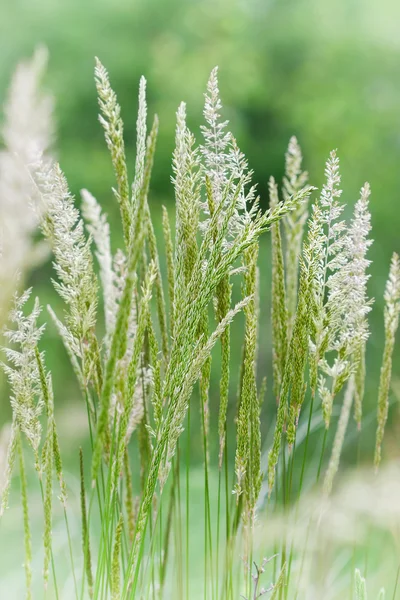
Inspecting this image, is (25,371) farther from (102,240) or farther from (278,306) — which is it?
(278,306)

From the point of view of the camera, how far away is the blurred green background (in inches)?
191

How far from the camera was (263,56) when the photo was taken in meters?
5.25

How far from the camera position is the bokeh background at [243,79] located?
15.9 feet

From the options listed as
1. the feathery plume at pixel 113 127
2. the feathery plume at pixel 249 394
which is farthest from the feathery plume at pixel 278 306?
the feathery plume at pixel 113 127

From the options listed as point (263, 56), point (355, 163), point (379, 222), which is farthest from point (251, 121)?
point (379, 222)

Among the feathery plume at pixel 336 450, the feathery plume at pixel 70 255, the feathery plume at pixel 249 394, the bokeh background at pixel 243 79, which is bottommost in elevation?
the feathery plume at pixel 336 450

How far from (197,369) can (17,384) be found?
0.21 metres

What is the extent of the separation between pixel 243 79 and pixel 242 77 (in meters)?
0.02

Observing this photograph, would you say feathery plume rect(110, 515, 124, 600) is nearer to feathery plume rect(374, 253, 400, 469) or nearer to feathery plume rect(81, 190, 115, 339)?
feathery plume rect(81, 190, 115, 339)

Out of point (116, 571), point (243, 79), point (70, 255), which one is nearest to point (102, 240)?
point (70, 255)

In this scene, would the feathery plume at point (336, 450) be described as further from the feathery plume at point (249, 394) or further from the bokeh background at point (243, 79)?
the bokeh background at point (243, 79)

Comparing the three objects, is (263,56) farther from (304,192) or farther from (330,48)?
(304,192)

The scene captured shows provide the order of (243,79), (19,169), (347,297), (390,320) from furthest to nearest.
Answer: (243,79) → (390,320) → (347,297) → (19,169)

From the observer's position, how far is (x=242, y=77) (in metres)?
4.99
